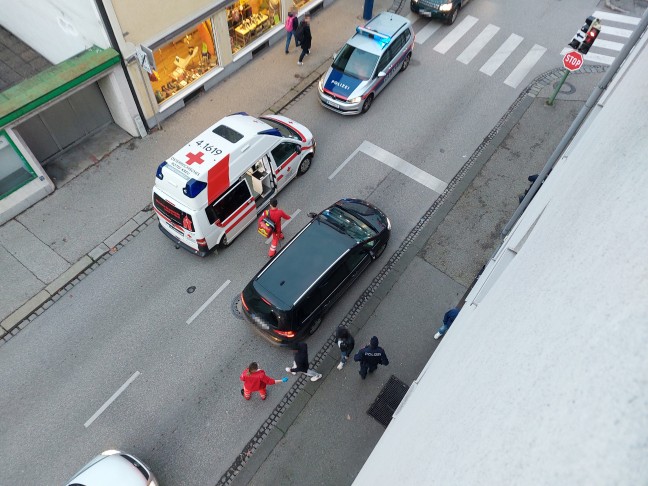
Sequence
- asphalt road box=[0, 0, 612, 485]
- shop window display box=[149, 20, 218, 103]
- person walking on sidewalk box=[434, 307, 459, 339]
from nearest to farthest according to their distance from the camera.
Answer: asphalt road box=[0, 0, 612, 485] → person walking on sidewalk box=[434, 307, 459, 339] → shop window display box=[149, 20, 218, 103]

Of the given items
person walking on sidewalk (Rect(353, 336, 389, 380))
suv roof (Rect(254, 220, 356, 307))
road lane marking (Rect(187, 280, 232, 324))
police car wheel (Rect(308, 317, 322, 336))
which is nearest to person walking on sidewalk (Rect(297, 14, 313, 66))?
suv roof (Rect(254, 220, 356, 307))

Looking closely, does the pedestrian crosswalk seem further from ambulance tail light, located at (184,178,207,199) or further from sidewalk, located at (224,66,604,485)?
ambulance tail light, located at (184,178,207,199)

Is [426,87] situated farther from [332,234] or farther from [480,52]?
[332,234]

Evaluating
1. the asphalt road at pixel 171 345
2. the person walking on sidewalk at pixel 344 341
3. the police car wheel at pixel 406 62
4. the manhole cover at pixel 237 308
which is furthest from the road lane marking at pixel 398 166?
the person walking on sidewalk at pixel 344 341

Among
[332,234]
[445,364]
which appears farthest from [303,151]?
[445,364]

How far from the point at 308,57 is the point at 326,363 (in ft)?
37.0

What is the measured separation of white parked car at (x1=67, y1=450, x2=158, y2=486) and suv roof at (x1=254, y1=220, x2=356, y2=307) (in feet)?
12.7

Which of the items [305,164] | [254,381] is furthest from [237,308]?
[305,164]

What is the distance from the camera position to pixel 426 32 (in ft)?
56.2

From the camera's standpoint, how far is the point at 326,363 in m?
9.63

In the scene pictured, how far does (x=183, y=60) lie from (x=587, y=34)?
11.3 metres

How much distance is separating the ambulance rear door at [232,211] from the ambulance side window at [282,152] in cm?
121

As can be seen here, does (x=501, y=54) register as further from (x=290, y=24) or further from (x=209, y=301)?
(x=209, y=301)

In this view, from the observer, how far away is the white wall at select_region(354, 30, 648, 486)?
8.24ft
